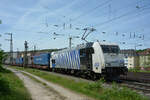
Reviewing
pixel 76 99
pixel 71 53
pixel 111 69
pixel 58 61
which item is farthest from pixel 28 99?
pixel 58 61

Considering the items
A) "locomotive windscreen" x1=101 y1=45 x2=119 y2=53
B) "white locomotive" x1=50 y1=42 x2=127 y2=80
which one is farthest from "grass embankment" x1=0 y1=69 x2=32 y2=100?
"locomotive windscreen" x1=101 y1=45 x2=119 y2=53

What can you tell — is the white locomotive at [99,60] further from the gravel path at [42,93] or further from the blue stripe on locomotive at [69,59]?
the gravel path at [42,93]

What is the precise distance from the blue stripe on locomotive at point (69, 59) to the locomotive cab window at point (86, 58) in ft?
3.34

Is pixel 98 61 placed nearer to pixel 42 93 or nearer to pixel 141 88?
pixel 141 88

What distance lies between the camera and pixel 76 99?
27.7 ft

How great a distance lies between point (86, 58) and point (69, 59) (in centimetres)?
514

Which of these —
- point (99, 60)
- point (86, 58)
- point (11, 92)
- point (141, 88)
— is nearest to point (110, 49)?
point (99, 60)

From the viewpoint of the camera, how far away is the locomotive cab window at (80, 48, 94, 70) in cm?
1726

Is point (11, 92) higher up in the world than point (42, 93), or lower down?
higher up

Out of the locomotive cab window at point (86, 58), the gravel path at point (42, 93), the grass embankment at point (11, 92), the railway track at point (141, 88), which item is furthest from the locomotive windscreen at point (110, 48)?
the grass embankment at point (11, 92)

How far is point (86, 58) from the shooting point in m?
18.0

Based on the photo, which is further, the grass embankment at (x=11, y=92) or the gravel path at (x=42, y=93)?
the gravel path at (x=42, y=93)

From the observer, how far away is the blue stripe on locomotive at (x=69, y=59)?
20.2 meters

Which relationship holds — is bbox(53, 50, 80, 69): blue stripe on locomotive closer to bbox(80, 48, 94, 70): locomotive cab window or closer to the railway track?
bbox(80, 48, 94, 70): locomotive cab window
